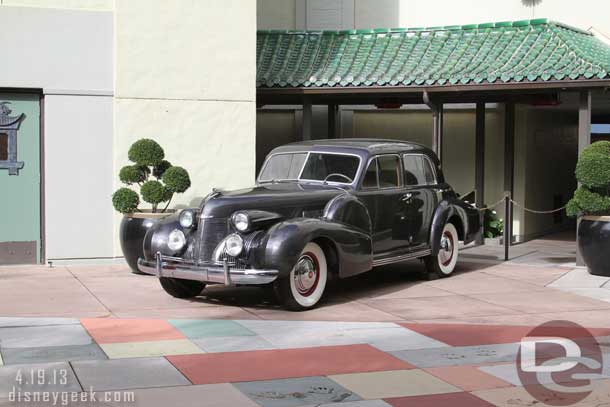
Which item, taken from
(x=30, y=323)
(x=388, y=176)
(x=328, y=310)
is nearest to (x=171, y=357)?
(x=30, y=323)

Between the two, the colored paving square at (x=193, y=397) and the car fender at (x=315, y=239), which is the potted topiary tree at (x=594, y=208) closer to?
the car fender at (x=315, y=239)

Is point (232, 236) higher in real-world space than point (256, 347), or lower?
higher

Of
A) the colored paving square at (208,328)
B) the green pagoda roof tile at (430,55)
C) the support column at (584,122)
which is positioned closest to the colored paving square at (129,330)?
the colored paving square at (208,328)

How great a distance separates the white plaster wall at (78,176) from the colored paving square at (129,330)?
4.44 metres

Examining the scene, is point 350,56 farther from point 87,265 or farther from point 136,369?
point 136,369

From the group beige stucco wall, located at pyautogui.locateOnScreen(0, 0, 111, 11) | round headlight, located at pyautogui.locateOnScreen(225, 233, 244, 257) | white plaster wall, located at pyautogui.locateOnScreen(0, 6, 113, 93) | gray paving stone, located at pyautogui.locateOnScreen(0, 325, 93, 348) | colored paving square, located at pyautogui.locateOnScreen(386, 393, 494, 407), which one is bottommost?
colored paving square, located at pyautogui.locateOnScreen(386, 393, 494, 407)

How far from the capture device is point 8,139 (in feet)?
40.4

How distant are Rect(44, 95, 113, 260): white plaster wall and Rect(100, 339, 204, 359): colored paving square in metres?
5.57

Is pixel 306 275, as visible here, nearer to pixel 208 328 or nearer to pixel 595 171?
pixel 208 328

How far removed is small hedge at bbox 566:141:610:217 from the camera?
459 inches

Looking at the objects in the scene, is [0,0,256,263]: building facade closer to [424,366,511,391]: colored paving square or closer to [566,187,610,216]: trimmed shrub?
[566,187,610,216]: trimmed shrub

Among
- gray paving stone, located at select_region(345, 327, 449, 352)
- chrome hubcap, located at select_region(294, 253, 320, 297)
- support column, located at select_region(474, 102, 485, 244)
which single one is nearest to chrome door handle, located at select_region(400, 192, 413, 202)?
chrome hubcap, located at select_region(294, 253, 320, 297)

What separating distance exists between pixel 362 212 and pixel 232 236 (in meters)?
1.89

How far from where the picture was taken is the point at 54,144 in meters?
12.4
